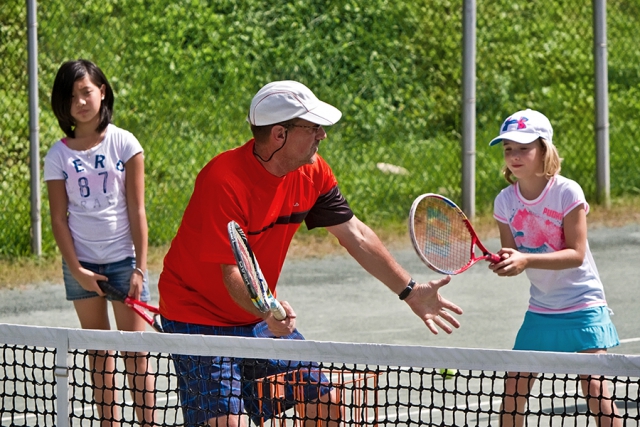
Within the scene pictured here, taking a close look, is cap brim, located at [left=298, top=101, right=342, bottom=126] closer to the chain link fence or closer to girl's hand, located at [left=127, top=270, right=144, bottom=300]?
girl's hand, located at [left=127, top=270, right=144, bottom=300]

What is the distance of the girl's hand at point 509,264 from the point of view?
471cm

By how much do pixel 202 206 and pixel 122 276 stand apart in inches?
55.8

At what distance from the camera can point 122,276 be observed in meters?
5.57

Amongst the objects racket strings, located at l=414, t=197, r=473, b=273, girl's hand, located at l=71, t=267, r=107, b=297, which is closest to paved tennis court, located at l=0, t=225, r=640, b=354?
racket strings, located at l=414, t=197, r=473, b=273

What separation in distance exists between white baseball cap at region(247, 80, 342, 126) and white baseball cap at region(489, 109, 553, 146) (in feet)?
3.31

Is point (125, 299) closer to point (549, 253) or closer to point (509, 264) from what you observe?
point (509, 264)

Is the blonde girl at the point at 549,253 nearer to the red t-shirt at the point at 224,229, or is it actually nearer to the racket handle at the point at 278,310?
the red t-shirt at the point at 224,229

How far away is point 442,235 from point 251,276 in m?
1.47

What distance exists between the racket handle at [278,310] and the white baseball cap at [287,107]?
74 centimetres

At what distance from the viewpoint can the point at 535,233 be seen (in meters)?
5.01

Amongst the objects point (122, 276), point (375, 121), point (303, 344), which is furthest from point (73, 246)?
point (375, 121)

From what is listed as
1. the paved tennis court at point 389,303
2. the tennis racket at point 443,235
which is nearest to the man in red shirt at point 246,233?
the tennis racket at point 443,235

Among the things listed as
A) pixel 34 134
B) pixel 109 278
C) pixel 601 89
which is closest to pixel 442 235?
pixel 109 278

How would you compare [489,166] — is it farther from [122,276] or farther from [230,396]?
[230,396]
